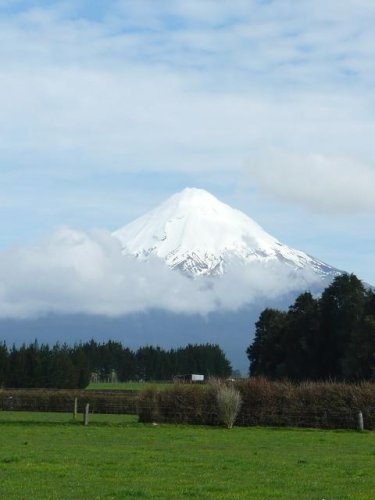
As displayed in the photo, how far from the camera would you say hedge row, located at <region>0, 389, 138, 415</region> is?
66.2 metres

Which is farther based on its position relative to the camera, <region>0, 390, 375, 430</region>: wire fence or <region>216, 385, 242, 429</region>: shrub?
<region>0, 390, 375, 430</region>: wire fence

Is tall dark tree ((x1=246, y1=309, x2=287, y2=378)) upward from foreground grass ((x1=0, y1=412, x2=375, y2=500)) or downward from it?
upward

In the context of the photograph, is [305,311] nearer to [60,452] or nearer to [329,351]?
[329,351]

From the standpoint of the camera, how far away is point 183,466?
22656mm

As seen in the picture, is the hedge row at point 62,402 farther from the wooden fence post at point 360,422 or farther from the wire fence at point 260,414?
the wooden fence post at point 360,422

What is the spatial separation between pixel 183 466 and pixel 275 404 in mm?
28520

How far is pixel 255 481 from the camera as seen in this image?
19.3 meters

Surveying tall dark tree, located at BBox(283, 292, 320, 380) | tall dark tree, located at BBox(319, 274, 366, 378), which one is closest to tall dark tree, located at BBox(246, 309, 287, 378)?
tall dark tree, located at BBox(283, 292, 320, 380)

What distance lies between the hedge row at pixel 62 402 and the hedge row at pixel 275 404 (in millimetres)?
14059

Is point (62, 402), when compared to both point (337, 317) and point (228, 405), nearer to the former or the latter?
point (228, 405)

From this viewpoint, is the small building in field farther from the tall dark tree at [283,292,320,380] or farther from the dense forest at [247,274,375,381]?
the tall dark tree at [283,292,320,380]

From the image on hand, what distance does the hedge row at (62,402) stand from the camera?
66.2m

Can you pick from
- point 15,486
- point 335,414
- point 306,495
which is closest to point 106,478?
point 15,486

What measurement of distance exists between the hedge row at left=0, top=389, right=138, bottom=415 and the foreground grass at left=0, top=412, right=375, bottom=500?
86.7ft
